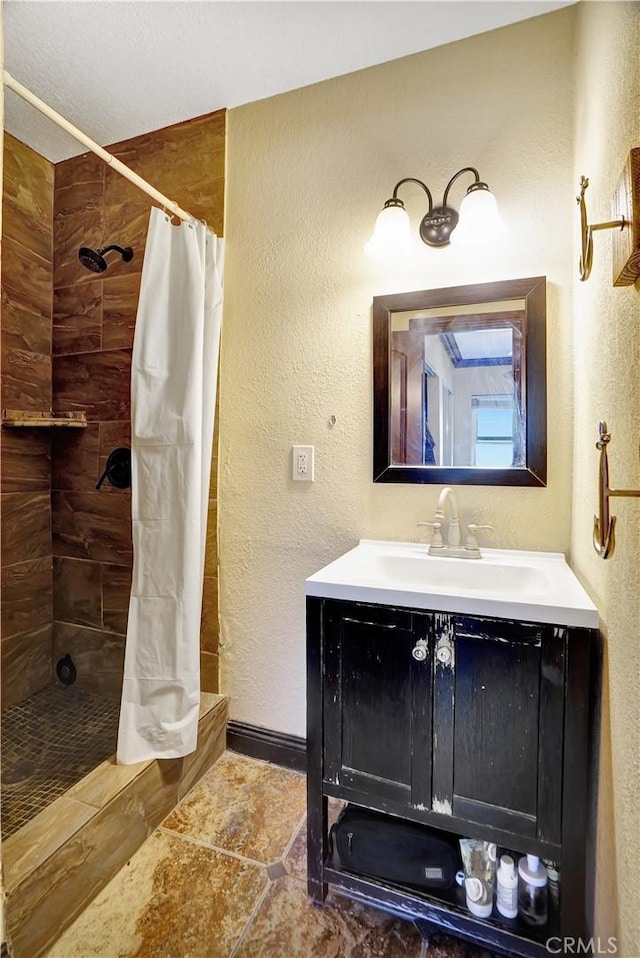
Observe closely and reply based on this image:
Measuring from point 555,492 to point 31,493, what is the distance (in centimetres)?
207

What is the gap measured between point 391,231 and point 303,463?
796mm

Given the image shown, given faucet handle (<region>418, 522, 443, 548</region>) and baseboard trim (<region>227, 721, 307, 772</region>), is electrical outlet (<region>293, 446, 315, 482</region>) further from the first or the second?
baseboard trim (<region>227, 721, 307, 772</region>)

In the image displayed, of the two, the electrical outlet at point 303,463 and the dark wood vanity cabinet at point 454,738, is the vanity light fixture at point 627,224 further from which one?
the electrical outlet at point 303,463

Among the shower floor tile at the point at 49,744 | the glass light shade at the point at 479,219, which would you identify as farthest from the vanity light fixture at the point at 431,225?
the shower floor tile at the point at 49,744

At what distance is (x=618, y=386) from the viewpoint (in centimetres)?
82

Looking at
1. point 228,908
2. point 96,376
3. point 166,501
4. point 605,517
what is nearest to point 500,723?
point 605,517

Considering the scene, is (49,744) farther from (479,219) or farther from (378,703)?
(479,219)

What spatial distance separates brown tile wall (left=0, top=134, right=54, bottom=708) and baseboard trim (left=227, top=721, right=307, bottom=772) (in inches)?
37.3

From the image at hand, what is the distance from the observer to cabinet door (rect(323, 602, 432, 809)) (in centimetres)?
102

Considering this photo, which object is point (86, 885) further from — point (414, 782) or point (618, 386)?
point (618, 386)

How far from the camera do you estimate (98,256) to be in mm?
1762

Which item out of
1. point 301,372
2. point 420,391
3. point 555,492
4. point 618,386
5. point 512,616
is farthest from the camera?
point 301,372

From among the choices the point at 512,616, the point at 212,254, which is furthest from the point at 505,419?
the point at 212,254

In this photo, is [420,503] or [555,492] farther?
[420,503]
